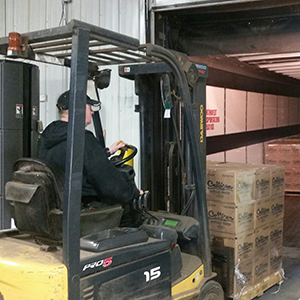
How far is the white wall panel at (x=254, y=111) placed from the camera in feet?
34.5

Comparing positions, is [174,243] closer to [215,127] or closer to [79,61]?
[79,61]

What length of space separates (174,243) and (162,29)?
2859mm

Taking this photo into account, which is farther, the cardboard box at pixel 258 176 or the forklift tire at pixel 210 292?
the cardboard box at pixel 258 176

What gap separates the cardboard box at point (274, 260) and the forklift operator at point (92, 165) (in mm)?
2158

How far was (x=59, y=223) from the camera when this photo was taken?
2.67 meters

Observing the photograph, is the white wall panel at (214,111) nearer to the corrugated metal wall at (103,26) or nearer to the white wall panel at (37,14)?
the corrugated metal wall at (103,26)

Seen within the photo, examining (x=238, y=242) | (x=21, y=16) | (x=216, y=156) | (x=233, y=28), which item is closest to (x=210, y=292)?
(x=238, y=242)

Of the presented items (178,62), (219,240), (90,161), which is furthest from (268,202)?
(90,161)

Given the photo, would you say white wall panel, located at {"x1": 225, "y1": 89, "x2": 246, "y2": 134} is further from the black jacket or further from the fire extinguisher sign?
the black jacket

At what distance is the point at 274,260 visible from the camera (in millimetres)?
4715

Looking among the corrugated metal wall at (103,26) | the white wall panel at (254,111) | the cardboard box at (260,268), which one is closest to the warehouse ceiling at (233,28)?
the corrugated metal wall at (103,26)

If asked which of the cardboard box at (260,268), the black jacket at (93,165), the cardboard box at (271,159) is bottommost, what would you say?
the cardboard box at (260,268)

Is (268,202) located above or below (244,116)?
below

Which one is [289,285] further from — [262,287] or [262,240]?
[262,240]
